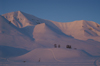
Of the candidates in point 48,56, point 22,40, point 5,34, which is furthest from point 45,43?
point 48,56

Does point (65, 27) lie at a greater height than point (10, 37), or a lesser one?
greater

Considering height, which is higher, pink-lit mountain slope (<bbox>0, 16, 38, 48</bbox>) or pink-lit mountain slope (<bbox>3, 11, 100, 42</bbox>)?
pink-lit mountain slope (<bbox>3, 11, 100, 42</bbox>)

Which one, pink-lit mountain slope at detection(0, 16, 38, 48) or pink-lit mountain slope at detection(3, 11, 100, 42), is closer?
pink-lit mountain slope at detection(0, 16, 38, 48)

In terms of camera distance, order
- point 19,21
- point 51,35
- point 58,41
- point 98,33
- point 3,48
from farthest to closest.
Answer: point 19,21
point 98,33
point 51,35
point 58,41
point 3,48

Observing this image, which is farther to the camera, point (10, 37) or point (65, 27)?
point (65, 27)

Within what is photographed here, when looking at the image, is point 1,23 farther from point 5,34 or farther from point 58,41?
point 58,41

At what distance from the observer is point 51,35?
3159 centimetres

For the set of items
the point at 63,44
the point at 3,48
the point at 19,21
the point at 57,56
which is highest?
the point at 19,21

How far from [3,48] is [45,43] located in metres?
9.98

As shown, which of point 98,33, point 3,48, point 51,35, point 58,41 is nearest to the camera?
point 3,48

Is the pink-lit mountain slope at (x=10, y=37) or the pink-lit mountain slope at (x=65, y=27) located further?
the pink-lit mountain slope at (x=65, y=27)

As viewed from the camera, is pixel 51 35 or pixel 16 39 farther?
pixel 51 35

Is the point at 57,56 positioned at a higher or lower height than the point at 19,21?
lower

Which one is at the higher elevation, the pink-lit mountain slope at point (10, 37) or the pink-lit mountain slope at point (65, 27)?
the pink-lit mountain slope at point (65, 27)
